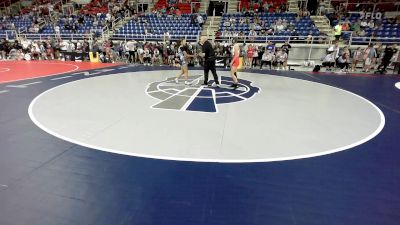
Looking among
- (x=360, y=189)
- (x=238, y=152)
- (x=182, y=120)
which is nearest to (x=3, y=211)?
(x=238, y=152)

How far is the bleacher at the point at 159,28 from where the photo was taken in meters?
17.9

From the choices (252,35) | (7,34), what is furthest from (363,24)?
(7,34)

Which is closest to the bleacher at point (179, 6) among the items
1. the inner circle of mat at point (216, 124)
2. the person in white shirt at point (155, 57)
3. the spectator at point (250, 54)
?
the person in white shirt at point (155, 57)

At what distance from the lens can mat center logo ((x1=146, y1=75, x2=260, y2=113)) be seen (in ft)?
21.6

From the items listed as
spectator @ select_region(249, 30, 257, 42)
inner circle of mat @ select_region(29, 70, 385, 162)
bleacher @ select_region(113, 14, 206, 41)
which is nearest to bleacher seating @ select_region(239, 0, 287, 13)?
bleacher @ select_region(113, 14, 206, 41)

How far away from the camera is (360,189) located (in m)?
3.23

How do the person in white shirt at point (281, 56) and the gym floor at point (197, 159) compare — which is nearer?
the gym floor at point (197, 159)

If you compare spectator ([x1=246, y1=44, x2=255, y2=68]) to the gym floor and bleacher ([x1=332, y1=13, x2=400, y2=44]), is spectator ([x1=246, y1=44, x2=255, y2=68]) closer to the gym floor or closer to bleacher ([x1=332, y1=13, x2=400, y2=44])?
bleacher ([x1=332, y1=13, x2=400, y2=44])

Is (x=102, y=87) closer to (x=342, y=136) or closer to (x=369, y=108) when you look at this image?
(x=342, y=136)

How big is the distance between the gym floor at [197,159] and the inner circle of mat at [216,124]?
0.03 m

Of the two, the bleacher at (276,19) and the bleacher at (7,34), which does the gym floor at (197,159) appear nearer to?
the bleacher at (276,19)

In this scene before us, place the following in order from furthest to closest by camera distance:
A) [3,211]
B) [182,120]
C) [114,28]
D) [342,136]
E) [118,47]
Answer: [114,28]
[118,47]
[182,120]
[342,136]
[3,211]

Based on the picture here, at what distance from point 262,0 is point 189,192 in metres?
21.8

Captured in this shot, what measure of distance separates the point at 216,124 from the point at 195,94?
8.53 feet
